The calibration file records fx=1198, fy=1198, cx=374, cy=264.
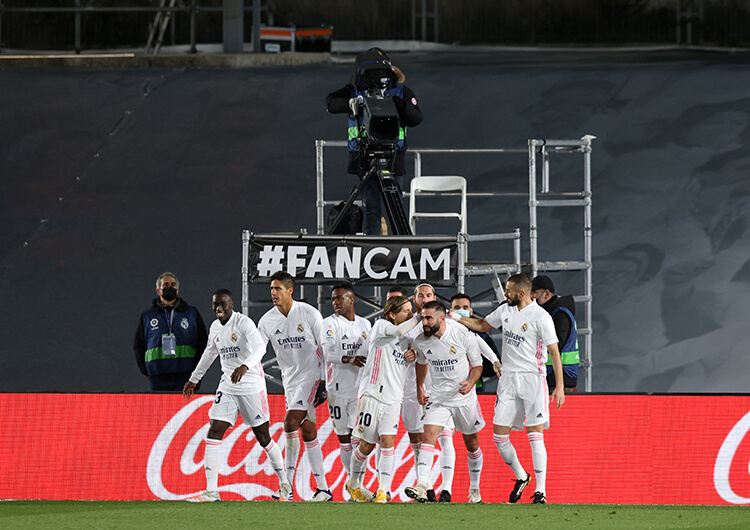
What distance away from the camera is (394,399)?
11320 mm

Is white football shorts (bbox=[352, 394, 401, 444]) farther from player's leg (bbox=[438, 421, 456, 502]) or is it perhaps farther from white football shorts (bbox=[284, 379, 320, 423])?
white football shorts (bbox=[284, 379, 320, 423])

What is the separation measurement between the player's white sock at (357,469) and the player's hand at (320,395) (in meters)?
0.89

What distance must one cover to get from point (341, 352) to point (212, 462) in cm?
166

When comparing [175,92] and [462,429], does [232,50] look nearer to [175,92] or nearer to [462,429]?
[175,92]

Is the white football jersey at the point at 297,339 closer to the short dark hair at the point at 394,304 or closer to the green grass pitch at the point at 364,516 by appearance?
the short dark hair at the point at 394,304

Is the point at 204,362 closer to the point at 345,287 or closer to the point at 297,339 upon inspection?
the point at 297,339

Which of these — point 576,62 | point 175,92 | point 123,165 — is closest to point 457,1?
point 576,62

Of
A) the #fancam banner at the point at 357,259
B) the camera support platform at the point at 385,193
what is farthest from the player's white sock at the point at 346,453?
the camera support platform at the point at 385,193

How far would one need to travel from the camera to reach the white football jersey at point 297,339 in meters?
12.1

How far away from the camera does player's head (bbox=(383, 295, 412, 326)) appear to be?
11.2 meters

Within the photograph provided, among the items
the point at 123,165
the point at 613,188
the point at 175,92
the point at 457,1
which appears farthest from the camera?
the point at 457,1

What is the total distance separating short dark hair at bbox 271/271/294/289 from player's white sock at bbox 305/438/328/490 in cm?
158

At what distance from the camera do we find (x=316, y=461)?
1186 centimetres

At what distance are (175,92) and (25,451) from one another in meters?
16.0
